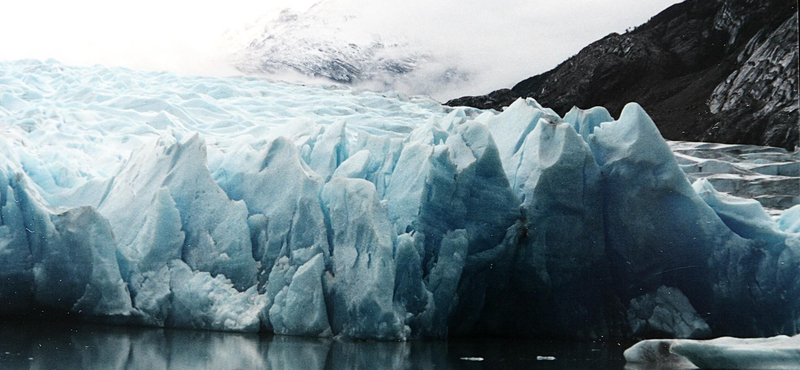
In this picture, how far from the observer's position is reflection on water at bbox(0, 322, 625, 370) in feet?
18.1

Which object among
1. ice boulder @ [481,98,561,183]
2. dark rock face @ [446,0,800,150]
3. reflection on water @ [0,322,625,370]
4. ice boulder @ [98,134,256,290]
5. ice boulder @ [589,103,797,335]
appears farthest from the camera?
dark rock face @ [446,0,800,150]

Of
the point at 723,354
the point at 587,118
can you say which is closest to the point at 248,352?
the point at 723,354

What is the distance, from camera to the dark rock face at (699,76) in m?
20.1

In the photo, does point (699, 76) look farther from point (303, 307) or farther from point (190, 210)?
point (303, 307)

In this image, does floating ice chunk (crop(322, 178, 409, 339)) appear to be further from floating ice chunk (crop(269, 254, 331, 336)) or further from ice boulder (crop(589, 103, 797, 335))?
ice boulder (crop(589, 103, 797, 335))

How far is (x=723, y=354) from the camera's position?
5.44 meters

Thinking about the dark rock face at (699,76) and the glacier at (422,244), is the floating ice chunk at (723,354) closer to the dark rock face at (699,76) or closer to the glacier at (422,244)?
the glacier at (422,244)

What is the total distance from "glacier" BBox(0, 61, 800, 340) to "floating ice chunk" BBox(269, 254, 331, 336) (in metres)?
0.01

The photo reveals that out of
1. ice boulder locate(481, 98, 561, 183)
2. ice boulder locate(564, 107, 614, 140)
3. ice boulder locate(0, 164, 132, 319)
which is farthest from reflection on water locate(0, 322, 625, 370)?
ice boulder locate(564, 107, 614, 140)

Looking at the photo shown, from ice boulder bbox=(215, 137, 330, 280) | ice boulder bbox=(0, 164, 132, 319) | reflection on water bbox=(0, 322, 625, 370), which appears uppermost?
ice boulder bbox=(215, 137, 330, 280)

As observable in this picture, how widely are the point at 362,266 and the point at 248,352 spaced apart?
4.98 feet

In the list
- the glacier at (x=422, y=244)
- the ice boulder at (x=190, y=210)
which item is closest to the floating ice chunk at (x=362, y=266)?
the glacier at (x=422, y=244)

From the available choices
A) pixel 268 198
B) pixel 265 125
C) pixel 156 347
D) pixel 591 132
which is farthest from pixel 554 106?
pixel 156 347

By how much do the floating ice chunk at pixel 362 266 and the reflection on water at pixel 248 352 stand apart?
0.22 metres
